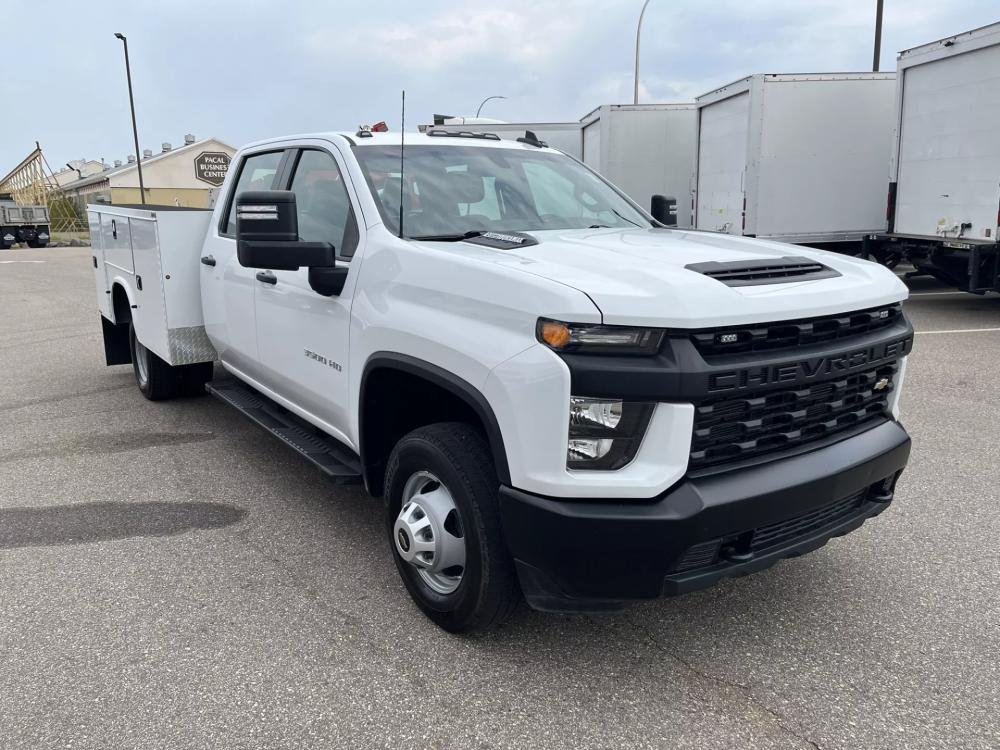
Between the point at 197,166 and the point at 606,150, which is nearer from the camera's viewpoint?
the point at 606,150

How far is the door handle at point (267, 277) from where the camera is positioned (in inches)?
164

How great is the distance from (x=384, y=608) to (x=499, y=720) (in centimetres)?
87

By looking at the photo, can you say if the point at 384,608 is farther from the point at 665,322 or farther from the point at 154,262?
the point at 154,262

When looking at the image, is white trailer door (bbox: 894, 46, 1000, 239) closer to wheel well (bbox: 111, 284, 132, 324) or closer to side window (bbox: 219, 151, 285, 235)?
side window (bbox: 219, 151, 285, 235)

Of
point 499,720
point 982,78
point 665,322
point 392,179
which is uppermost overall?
point 982,78

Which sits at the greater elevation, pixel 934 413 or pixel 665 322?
pixel 665 322

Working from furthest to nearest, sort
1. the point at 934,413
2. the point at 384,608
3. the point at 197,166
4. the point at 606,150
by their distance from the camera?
the point at 197,166, the point at 606,150, the point at 934,413, the point at 384,608

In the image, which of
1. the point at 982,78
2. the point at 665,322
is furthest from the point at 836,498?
the point at 982,78

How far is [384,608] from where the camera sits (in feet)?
11.0

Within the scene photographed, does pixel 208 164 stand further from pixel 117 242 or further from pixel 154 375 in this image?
pixel 154 375

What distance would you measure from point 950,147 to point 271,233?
33.0 ft

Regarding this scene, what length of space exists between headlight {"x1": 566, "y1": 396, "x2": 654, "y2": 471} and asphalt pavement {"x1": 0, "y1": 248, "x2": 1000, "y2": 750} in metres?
0.87

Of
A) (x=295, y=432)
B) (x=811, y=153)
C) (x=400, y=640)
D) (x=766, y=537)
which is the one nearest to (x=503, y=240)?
(x=766, y=537)

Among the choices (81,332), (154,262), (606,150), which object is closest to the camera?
(154,262)
